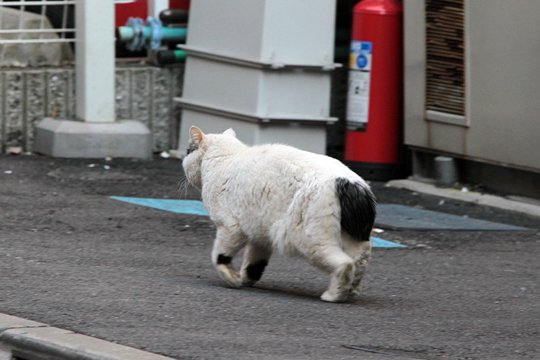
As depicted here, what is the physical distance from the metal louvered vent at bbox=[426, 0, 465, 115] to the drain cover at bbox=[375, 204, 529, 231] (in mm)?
1263

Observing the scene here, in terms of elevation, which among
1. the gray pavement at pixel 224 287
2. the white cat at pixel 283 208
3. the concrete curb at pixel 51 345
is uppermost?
the white cat at pixel 283 208

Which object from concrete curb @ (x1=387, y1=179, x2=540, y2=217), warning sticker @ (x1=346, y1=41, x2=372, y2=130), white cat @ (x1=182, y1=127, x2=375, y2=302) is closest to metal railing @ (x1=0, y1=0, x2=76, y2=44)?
warning sticker @ (x1=346, y1=41, x2=372, y2=130)

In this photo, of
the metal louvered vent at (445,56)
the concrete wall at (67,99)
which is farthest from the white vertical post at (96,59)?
the metal louvered vent at (445,56)

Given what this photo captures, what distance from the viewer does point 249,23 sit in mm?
11500

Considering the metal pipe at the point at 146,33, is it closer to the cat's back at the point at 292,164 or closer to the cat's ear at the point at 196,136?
the cat's ear at the point at 196,136

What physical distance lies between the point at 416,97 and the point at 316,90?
0.92 metres

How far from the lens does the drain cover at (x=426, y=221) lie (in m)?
9.49

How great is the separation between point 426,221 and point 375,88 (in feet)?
7.15

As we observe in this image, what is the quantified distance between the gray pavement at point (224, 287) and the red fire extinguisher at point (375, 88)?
106 centimetres

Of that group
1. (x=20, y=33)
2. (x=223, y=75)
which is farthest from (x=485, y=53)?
(x=20, y=33)

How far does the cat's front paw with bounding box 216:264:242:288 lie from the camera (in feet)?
22.7

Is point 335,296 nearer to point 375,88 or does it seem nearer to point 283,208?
point 283,208

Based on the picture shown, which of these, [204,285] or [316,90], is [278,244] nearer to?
[204,285]

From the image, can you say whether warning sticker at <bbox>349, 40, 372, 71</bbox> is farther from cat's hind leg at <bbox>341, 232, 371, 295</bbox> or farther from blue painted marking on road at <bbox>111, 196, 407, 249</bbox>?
cat's hind leg at <bbox>341, 232, 371, 295</bbox>
